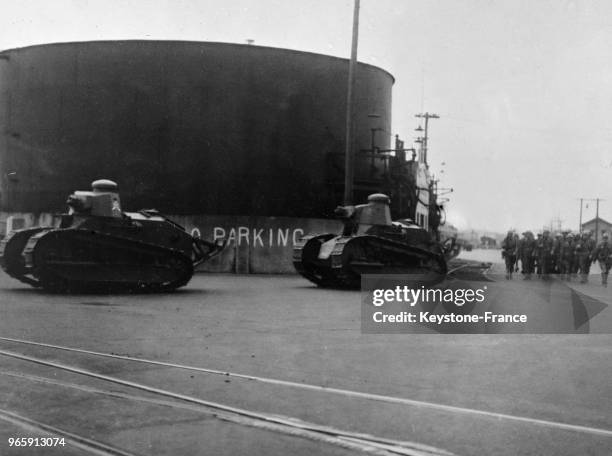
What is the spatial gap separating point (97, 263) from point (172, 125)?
13135mm

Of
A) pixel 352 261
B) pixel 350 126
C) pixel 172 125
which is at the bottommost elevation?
pixel 352 261

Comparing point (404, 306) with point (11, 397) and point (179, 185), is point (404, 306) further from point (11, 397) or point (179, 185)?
point (179, 185)

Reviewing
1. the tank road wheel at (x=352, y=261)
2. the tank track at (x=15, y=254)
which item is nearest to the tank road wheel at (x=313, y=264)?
the tank road wheel at (x=352, y=261)

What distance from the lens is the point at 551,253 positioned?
29.9m

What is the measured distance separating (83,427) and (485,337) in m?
6.59

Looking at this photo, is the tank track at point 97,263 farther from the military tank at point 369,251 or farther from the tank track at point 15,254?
the military tank at point 369,251

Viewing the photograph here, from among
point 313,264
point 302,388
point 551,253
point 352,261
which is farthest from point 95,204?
point 551,253

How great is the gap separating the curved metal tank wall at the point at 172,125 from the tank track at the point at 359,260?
29.5 ft

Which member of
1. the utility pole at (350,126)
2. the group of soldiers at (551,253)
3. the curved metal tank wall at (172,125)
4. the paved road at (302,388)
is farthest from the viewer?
the curved metal tank wall at (172,125)

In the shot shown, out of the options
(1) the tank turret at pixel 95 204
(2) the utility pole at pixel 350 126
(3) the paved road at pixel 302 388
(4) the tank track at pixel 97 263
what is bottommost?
(3) the paved road at pixel 302 388

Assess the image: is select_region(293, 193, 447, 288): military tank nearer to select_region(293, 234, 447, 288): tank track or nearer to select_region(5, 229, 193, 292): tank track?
select_region(293, 234, 447, 288): tank track

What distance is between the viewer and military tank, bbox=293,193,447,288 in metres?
21.7

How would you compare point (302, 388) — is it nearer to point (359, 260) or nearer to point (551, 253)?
point (359, 260)

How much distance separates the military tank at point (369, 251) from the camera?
2170 centimetres
